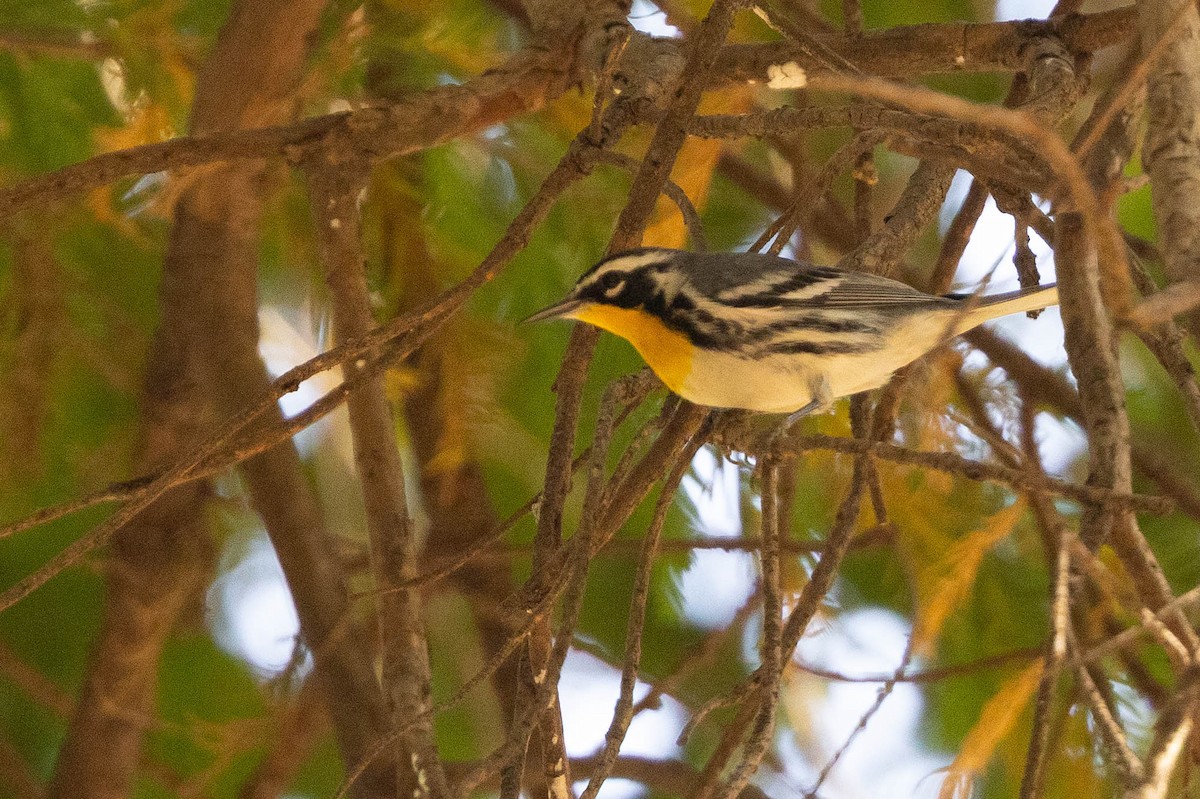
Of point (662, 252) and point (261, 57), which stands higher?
point (261, 57)

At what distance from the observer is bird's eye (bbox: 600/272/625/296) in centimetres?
210

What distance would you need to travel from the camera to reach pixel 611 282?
6.92 feet

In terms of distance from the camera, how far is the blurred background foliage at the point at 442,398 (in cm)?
261

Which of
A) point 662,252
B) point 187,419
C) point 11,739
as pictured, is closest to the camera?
point 662,252

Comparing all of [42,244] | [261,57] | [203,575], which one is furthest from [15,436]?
[261,57]

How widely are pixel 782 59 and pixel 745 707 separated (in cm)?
121

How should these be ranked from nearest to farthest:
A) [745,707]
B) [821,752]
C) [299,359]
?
[745,707] → [821,752] → [299,359]

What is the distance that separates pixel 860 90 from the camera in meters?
0.94

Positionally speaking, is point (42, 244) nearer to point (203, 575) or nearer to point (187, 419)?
point (187, 419)

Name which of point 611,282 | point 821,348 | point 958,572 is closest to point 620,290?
Result: point 611,282

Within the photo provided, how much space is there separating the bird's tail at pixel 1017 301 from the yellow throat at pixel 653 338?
48 centimetres

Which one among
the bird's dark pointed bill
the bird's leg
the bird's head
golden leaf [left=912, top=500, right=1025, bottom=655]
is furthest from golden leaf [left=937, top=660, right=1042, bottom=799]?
the bird's dark pointed bill

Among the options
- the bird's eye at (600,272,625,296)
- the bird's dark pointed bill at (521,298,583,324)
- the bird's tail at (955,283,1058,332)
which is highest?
the bird's dark pointed bill at (521,298,583,324)

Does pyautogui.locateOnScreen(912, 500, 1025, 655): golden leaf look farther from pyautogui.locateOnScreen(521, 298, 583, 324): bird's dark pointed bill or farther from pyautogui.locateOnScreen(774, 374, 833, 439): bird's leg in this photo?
pyautogui.locateOnScreen(521, 298, 583, 324): bird's dark pointed bill
